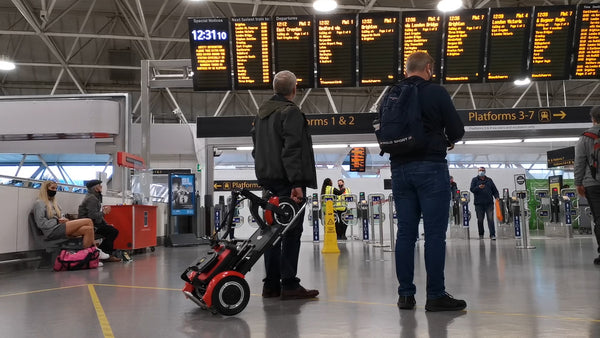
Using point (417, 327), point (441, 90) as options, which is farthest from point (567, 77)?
point (417, 327)

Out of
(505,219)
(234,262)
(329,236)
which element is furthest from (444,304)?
(505,219)

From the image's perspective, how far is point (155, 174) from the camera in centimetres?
1872

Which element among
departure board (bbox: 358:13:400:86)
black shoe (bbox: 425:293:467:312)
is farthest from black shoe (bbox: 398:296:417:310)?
departure board (bbox: 358:13:400:86)

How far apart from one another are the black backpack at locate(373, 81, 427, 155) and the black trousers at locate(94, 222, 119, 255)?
6303 millimetres

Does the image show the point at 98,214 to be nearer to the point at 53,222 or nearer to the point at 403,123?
the point at 53,222

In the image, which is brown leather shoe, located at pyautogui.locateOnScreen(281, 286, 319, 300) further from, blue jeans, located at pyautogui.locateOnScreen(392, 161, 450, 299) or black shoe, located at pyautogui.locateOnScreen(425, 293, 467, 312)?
black shoe, located at pyautogui.locateOnScreen(425, 293, 467, 312)

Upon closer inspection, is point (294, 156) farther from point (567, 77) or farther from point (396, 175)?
point (567, 77)

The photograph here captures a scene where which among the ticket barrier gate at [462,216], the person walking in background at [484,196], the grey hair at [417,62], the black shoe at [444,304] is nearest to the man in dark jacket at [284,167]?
the grey hair at [417,62]

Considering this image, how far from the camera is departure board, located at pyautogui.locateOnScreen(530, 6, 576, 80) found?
10117 mm

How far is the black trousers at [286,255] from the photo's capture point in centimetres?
403

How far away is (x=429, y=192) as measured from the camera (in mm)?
3441

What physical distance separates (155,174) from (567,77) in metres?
13.0

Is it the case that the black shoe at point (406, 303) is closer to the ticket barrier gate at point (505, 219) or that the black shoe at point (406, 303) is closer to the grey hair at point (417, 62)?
the grey hair at point (417, 62)

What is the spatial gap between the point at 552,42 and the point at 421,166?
8.08 m
